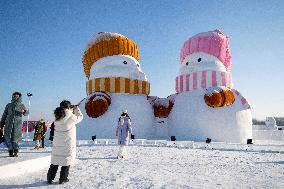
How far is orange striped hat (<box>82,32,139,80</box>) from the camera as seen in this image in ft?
57.3

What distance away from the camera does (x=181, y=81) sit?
59.6 feet

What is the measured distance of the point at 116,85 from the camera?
56.4 feet

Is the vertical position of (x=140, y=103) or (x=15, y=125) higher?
(x=140, y=103)

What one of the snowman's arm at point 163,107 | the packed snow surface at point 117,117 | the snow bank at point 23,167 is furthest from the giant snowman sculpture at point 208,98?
the snow bank at point 23,167

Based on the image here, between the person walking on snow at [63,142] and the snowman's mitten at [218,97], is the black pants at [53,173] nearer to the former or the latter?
the person walking on snow at [63,142]

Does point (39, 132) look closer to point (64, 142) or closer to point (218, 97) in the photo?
point (64, 142)

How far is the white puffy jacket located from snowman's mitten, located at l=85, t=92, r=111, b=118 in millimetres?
11275

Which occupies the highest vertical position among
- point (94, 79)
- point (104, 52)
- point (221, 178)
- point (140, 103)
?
point (104, 52)

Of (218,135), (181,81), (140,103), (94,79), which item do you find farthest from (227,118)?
(94,79)

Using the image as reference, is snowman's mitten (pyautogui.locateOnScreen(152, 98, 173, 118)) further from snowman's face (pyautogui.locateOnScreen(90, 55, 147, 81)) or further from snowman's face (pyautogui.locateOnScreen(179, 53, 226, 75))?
snowman's face (pyautogui.locateOnScreen(179, 53, 226, 75))

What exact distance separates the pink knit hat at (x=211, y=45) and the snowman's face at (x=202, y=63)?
0.77 feet

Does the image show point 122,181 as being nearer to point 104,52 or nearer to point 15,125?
point 15,125

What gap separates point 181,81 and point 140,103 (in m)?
2.78

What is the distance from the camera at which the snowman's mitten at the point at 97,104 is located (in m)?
16.5
